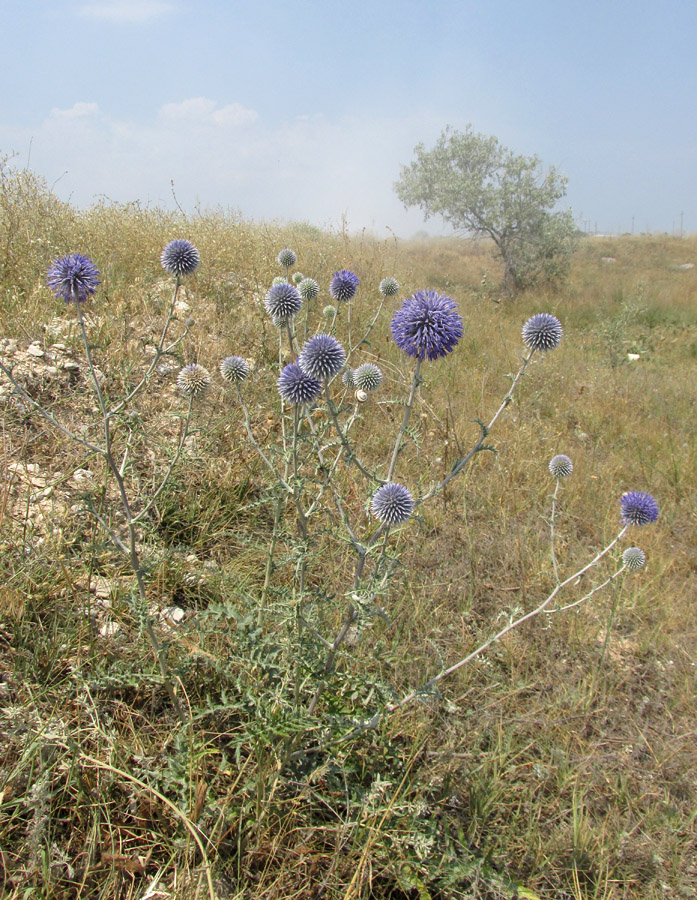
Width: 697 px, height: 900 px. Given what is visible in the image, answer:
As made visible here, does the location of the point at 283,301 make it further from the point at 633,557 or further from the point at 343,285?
the point at 633,557

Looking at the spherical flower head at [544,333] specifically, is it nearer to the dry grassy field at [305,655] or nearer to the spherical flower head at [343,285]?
the dry grassy field at [305,655]

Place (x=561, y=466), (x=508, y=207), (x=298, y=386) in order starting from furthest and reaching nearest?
(x=508, y=207)
(x=561, y=466)
(x=298, y=386)

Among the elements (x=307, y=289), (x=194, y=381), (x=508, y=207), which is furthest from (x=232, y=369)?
(x=508, y=207)

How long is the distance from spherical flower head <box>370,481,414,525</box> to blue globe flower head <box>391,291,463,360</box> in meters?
0.55

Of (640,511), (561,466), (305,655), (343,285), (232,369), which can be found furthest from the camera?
(561,466)

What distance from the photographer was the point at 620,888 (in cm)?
189

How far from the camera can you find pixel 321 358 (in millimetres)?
2225

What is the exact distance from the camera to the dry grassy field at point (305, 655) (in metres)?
1.76

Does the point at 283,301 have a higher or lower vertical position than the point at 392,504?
higher

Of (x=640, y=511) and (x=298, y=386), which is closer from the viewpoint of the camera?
(x=298, y=386)

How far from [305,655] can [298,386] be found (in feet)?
3.61

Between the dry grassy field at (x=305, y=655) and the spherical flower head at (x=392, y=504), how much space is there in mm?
97

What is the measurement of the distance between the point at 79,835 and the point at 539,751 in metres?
1.93

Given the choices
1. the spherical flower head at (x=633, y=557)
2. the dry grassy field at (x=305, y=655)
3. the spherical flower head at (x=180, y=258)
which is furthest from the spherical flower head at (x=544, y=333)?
the spherical flower head at (x=180, y=258)
